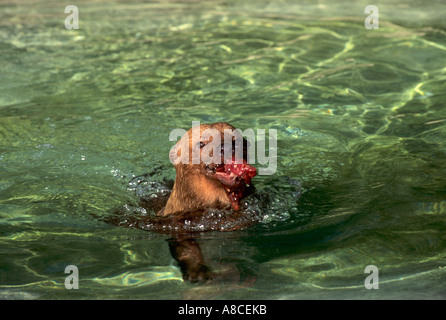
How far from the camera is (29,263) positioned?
4020mm

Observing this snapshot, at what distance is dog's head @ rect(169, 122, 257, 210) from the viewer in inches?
174

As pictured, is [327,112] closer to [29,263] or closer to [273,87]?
[273,87]

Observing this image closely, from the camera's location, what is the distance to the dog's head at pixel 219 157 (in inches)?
174

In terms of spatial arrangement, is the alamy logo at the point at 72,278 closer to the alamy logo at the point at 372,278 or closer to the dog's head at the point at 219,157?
the dog's head at the point at 219,157

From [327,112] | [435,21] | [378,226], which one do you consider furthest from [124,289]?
[435,21]

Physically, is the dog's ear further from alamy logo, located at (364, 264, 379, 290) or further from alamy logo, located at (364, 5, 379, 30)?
alamy logo, located at (364, 5, 379, 30)

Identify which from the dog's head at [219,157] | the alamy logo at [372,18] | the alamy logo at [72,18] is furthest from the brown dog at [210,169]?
the alamy logo at [72,18]

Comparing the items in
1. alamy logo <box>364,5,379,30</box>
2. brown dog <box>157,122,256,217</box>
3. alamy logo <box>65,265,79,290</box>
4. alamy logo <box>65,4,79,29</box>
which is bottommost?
alamy logo <box>65,265,79,290</box>

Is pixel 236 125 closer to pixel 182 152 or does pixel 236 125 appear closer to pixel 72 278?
pixel 182 152

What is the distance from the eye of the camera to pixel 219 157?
4.47 metres

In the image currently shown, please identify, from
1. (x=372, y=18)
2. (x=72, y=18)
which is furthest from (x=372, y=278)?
(x=72, y=18)

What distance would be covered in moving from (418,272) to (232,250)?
3.66ft

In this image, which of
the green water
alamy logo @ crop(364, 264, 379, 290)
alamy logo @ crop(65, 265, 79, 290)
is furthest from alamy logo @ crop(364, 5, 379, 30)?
alamy logo @ crop(65, 265, 79, 290)

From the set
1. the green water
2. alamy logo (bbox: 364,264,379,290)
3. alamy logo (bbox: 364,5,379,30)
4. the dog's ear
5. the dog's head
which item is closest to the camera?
alamy logo (bbox: 364,264,379,290)
